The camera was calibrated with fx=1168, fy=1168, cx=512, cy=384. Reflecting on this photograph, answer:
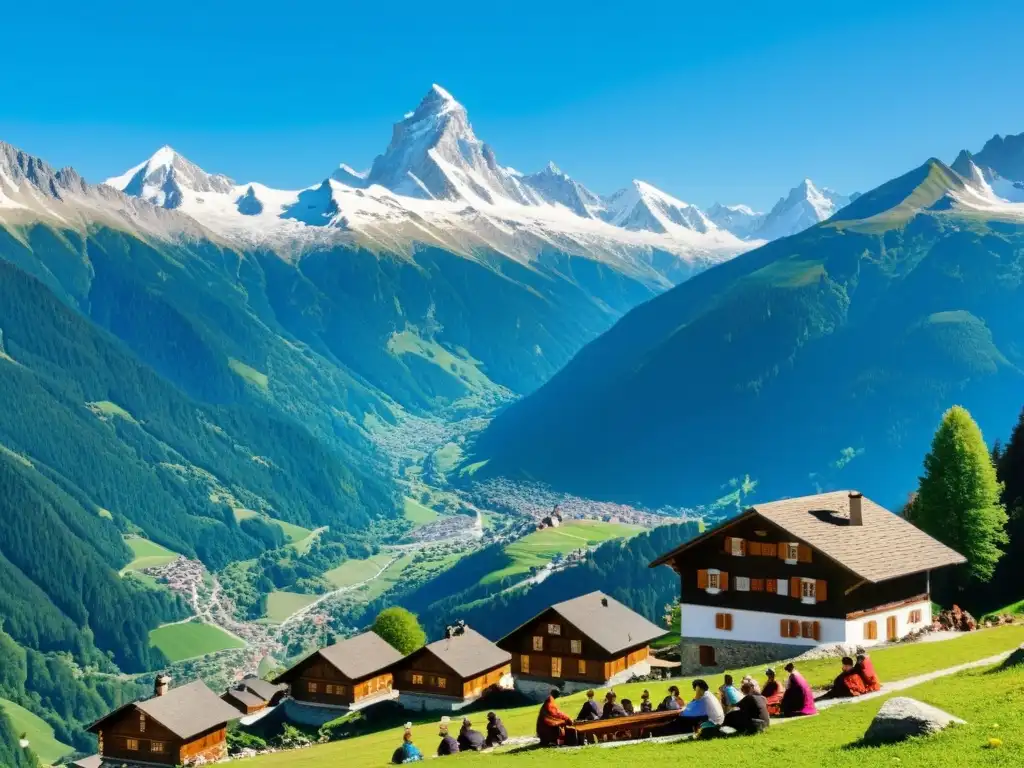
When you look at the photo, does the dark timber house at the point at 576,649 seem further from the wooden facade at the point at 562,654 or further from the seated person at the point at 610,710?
the seated person at the point at 610,710

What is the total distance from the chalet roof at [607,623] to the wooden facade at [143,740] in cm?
3496

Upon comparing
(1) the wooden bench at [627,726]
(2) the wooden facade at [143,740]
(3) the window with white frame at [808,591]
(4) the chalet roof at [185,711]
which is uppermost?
(3) the window with white frame at [808,591]

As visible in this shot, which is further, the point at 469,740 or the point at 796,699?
the point at 469,740

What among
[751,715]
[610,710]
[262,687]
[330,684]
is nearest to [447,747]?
→ [610,710]

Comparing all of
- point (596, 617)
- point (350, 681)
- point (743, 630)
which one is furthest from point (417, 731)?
point (350, 681)

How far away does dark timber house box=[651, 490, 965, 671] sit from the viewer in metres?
77.5

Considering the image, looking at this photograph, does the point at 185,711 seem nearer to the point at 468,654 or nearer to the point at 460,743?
the point at 468,654

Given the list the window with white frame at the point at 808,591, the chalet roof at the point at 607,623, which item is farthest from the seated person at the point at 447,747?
the chalet roof at the point at 607,623

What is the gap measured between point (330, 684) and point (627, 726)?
250 feet

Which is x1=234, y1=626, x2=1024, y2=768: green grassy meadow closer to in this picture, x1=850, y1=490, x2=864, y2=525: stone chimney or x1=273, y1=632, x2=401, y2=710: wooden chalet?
x1=850, y1=490, x2=864, y2=525: stone chimney

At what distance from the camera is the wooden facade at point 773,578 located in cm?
7744

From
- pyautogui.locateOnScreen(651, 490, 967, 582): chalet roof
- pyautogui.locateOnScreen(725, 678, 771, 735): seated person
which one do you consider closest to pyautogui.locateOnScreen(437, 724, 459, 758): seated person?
pyautogui.locateOnScreen(725, 678, 771, 735): seated person

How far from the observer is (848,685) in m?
46.1

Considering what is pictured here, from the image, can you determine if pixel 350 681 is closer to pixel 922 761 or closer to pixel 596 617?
pixel 596 617
